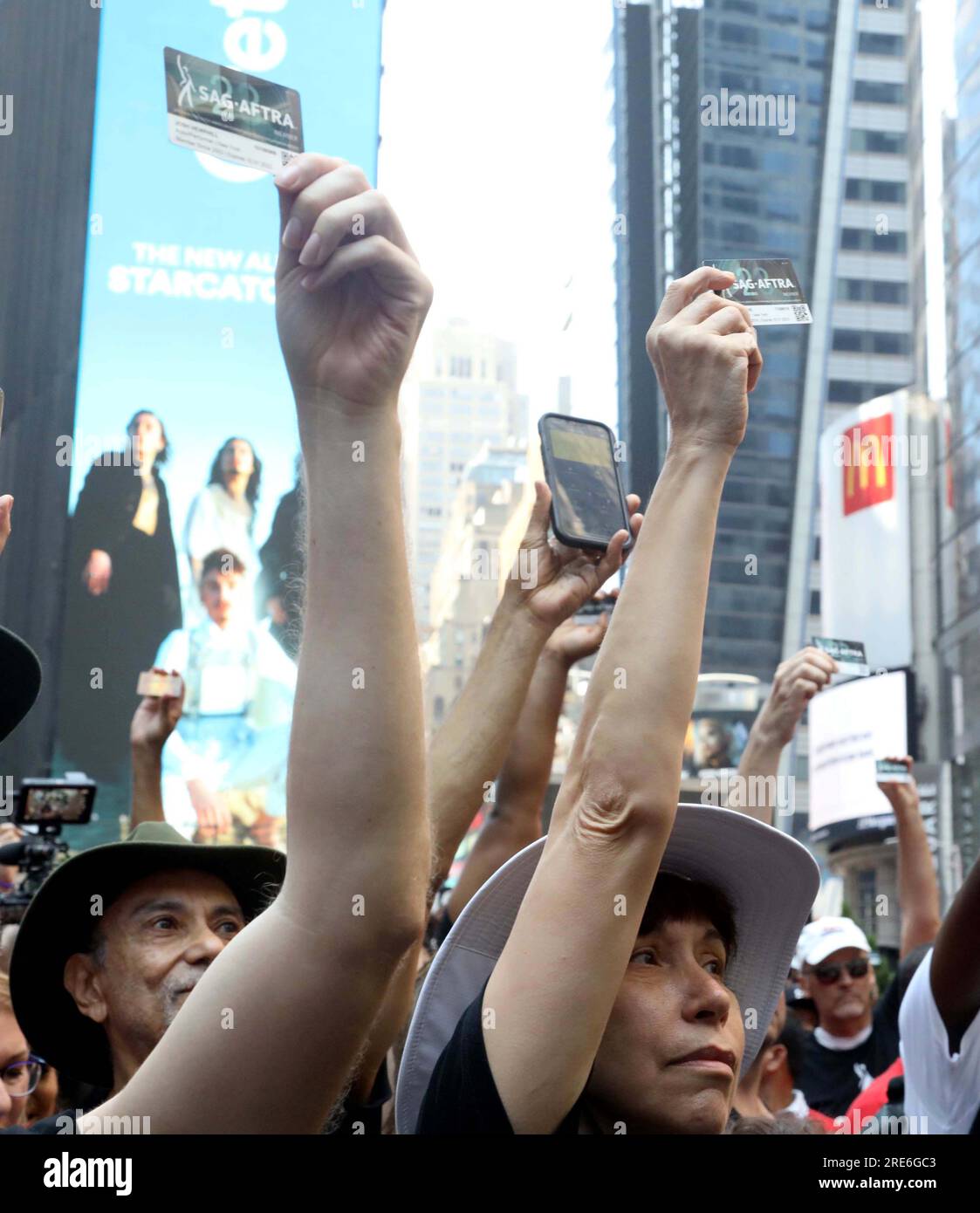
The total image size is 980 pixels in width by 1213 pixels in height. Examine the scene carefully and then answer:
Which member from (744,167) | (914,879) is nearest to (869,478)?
(744,167)

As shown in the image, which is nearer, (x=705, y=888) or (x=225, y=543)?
(x=705, y=888)

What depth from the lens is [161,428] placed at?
15.5m

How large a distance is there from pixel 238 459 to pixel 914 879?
1304 centimetres

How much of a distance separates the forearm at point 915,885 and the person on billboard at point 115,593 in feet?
29.9

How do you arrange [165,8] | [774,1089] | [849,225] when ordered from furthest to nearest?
1. [849,225]
2. [165,8]
3. [774,1089]

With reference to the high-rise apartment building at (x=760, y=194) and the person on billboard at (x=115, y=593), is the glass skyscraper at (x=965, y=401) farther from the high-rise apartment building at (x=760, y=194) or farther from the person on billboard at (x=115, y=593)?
the person on billboard at (x=115, y=593)

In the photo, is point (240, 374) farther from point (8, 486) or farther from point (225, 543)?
point (8, 486)

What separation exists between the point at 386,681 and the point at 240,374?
15.1 m

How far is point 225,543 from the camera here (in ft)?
53.4

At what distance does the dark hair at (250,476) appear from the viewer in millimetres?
15961

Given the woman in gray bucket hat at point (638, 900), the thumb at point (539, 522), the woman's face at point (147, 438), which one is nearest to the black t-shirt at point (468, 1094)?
the woman in gray bucket hat at point (638, 900)

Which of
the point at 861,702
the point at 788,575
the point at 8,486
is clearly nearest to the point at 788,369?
the point at 788,575

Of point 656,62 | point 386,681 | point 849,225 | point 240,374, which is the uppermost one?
point 849,225

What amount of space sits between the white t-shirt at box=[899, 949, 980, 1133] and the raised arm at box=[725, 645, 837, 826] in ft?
2.29
